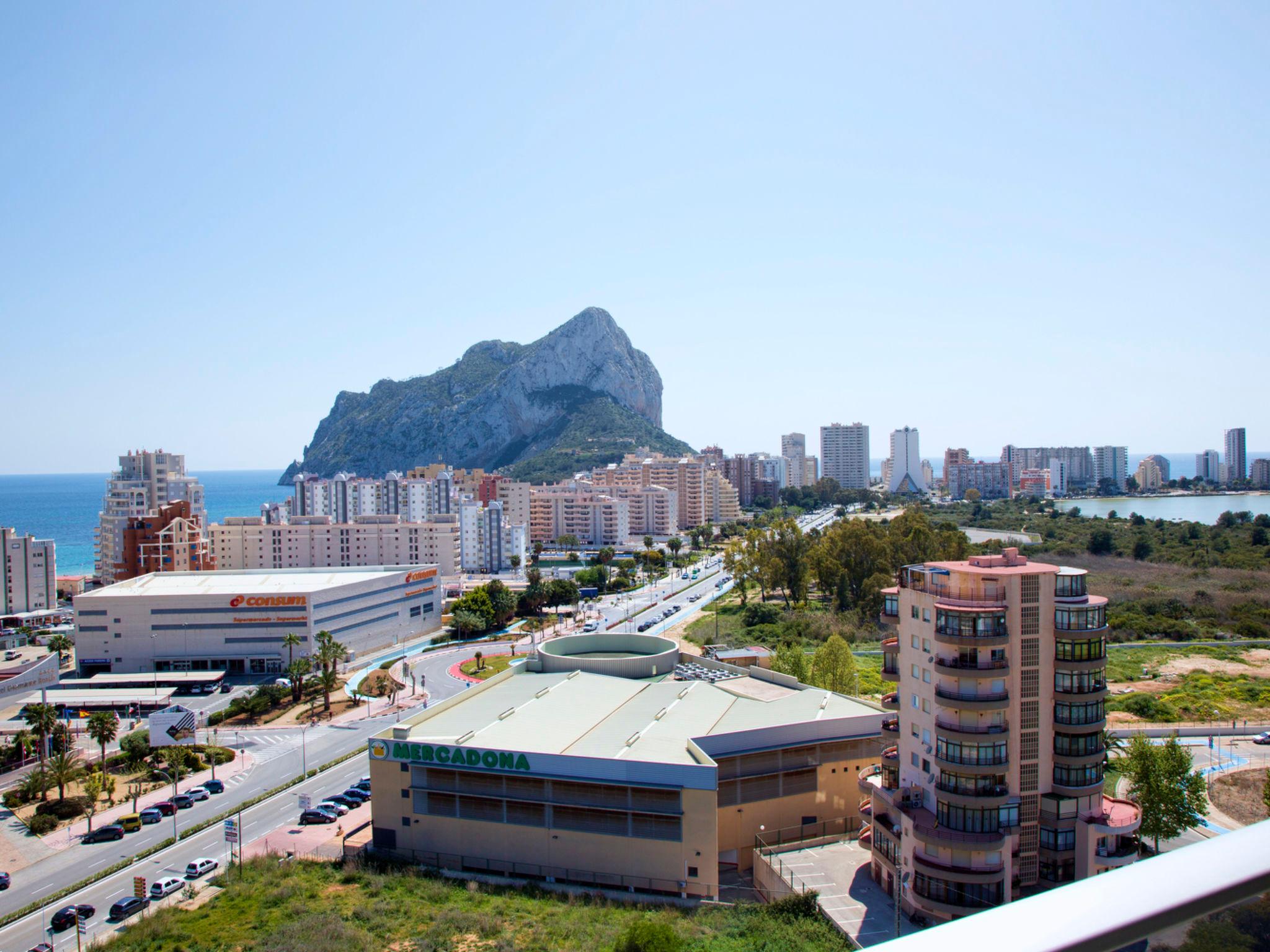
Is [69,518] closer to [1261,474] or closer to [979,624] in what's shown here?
[979,624]

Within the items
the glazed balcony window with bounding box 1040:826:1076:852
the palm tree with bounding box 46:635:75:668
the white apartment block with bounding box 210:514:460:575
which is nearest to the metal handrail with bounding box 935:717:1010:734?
the glazed balcony window with bounding box 1040:826:1076:852

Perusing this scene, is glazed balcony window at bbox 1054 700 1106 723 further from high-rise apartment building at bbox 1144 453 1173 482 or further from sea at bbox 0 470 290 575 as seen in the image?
high-rise apartment building at bbox 1144 453 1173 482

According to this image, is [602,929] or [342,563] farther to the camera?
[342,563]

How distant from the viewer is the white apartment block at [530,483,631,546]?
273ft

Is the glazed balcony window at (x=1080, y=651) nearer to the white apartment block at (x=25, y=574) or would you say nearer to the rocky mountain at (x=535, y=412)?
the white apartment block at (x=25, y=574)

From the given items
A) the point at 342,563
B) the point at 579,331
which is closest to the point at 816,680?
the point at 342,563

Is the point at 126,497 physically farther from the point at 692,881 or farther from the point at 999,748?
the point at 999,748

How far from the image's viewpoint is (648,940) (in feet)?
44.6

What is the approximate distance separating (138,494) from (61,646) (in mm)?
20183

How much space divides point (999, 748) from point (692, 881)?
6.77 meters

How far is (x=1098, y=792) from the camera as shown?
16500 millimetres

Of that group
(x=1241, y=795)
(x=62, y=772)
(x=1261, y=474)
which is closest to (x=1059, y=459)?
(x=1261, y=474)

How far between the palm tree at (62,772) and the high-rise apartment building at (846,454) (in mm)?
135613

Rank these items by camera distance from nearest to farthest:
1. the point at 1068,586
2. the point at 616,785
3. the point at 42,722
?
1. the point at 1068,586
2. the point at 616,785
3. the point at 42,722
